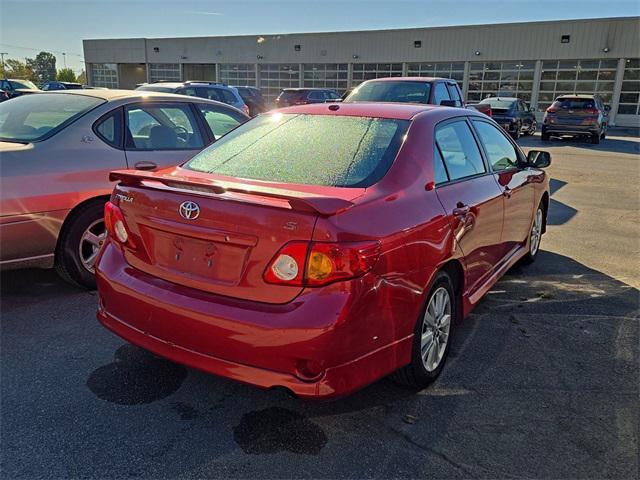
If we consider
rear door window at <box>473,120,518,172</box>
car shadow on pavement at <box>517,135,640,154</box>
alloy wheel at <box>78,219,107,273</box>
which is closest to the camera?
rear door window at <box>473,120,518,172</box>

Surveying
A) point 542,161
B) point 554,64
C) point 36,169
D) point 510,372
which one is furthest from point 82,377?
point 554,64

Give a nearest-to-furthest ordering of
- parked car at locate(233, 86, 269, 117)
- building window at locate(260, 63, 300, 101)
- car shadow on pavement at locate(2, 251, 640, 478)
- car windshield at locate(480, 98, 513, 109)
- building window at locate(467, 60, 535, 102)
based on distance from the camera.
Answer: car shadow on pavement at locate(2, 251, 640, 478)
car windshield at locate(480, 98, 513, 109)
parked car at locate(233, 86, 269, 117)
building window at locate(467, 60, 535, 102)
building window at locate(260, 63, 300, 101)

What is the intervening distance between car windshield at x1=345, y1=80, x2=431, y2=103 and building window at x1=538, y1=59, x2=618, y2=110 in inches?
976

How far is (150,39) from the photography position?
160 ft

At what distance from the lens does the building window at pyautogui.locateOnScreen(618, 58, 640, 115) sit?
30.2m

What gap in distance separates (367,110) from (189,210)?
60.8 inches

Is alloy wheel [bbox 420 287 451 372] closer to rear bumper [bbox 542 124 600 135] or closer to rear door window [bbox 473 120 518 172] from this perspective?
rear door window [bbox 473 120 518 172]

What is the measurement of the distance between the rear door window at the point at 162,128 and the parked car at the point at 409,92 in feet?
20.6

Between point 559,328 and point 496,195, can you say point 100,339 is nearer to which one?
point 496,195

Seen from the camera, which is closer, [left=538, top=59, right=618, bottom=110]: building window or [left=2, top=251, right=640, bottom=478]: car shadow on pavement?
[left=2, top=251, right=640, bottom=478]: car shadow on pavement

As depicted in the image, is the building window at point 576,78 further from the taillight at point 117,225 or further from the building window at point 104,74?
the building window at point 104,74

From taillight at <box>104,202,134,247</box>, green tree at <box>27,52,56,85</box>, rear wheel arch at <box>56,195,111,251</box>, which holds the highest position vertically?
green tree at <box>27,52,56,85</box>

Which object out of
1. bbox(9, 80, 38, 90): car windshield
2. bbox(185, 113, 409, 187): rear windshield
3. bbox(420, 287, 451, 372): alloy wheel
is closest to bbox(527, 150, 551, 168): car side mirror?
bbox(185, 113, 409, 187): rear windshield

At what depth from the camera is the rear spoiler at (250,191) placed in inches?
93.1
